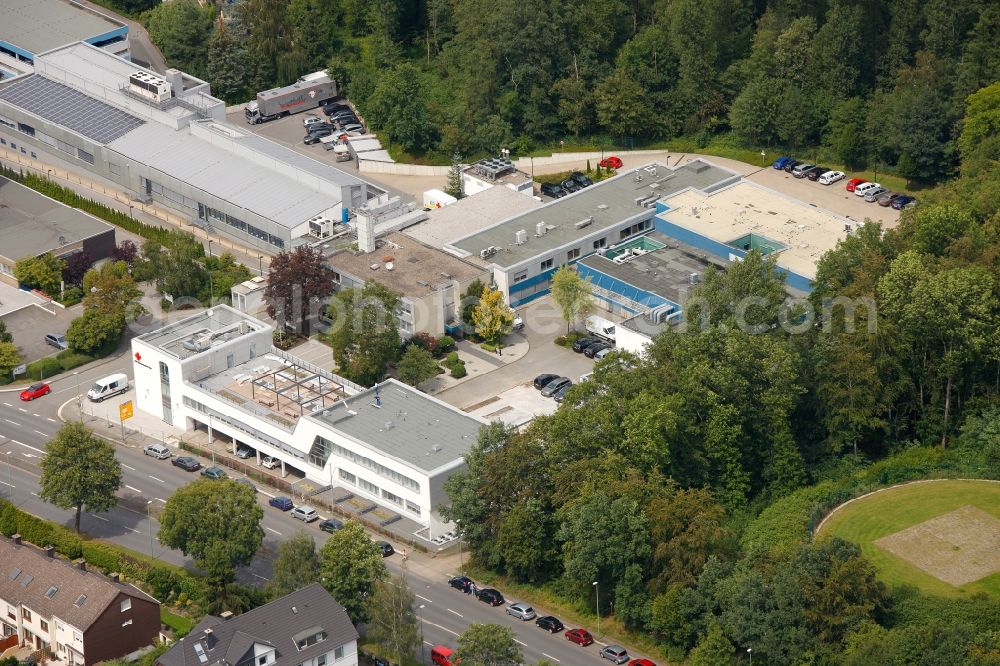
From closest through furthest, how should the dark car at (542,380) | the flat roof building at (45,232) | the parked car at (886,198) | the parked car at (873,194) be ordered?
the dark car at (542,380) → the flat roof building at (45,232) → the parked car at (886,198) → the parked car at (873,194)

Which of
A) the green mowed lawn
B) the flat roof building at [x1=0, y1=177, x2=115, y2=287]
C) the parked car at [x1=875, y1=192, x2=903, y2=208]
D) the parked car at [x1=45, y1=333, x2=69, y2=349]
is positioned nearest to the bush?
the parked car at [x1=45, y1=333, x2=69, y2=349]

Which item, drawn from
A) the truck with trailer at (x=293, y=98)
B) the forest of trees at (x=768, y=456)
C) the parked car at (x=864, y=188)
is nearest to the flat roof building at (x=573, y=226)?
the parked car at (x=864, y=188)

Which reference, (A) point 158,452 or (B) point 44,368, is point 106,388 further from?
(A) point 158,452

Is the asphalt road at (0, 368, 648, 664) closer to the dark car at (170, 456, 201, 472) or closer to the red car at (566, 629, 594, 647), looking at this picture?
the red car at (566, 629, 594, 647)

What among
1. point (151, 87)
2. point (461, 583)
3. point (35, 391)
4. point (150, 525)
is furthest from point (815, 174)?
point (150, 525)

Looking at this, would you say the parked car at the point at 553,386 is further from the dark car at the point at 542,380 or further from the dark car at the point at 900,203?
the dark car at the point at 900,203

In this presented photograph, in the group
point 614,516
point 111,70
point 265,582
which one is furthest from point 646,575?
point 111,70
